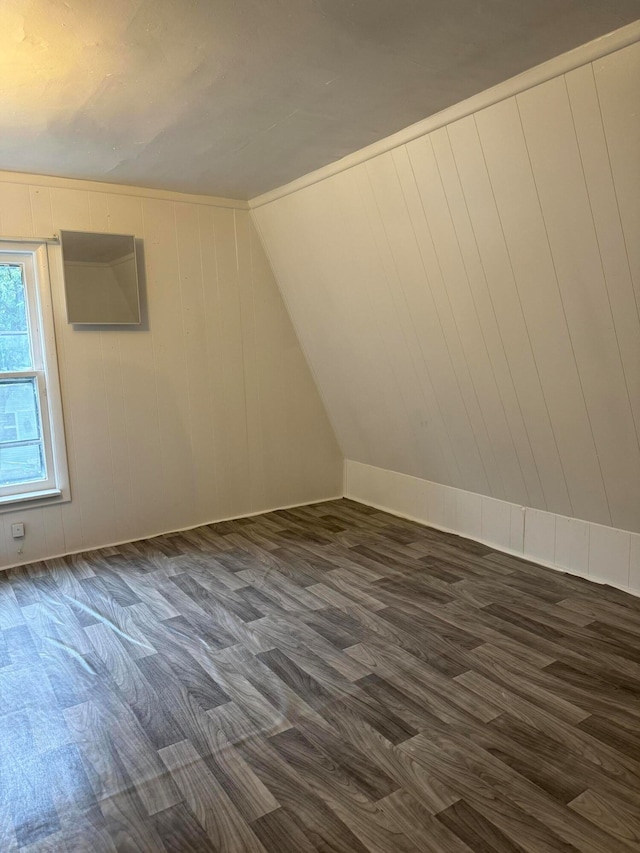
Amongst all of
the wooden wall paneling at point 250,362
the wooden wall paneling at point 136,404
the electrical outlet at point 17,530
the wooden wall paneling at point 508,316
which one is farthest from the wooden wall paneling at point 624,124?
the electrical outlet at point 17,530

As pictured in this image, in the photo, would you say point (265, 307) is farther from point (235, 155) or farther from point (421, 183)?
point (421, 183)

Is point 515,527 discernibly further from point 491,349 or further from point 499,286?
point 499,286

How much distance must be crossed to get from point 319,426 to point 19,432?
2.19m

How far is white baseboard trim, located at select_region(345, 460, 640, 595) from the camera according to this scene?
316cm

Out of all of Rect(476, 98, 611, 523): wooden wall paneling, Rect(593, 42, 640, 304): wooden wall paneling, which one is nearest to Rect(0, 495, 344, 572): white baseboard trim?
Rect(476, 98, 611, 523): wooden wall paneling

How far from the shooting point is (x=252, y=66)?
212 cm

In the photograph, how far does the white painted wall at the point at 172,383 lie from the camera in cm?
375

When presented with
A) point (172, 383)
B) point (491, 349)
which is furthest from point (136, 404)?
point (491, 349)

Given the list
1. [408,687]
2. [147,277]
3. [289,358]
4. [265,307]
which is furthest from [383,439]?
[408,687]

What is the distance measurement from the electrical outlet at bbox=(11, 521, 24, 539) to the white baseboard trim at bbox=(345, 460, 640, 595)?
2502mm

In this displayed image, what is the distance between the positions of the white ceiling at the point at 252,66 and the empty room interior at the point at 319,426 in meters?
0.01

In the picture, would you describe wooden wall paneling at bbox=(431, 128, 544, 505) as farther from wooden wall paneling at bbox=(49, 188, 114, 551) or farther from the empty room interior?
wooden wall paneling at bbox=(49, 188, 114, 551)

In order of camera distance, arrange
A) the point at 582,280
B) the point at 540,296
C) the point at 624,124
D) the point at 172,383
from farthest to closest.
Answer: the point at 172,383 < the point at 540,296 < the point at 582,280 < the point at 624,124

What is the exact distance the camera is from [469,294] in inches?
117
